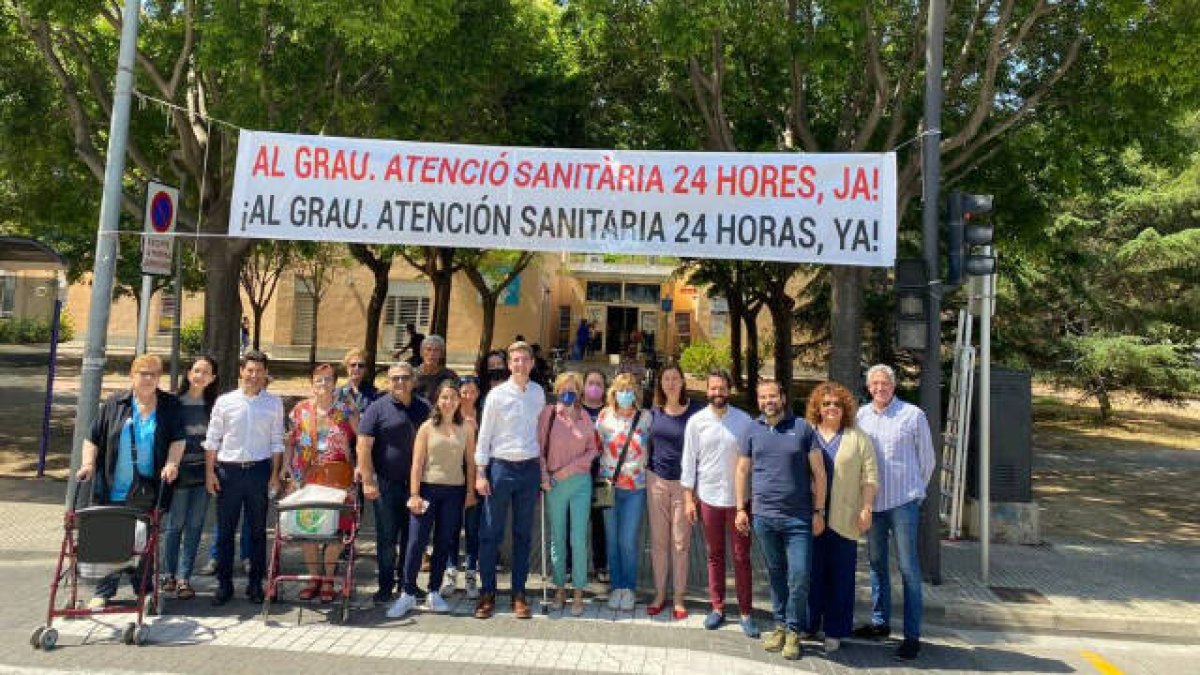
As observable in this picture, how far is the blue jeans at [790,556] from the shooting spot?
5.28 meters

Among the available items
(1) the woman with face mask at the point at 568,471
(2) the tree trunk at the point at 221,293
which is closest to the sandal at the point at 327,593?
(1) the woman with face mask at the point at 568,471

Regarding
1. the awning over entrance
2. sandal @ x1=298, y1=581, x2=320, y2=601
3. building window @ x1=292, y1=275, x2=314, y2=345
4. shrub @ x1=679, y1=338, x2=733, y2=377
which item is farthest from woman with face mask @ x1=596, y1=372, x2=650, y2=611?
building window @ x1=292, y1=275, x2=314, y2=345

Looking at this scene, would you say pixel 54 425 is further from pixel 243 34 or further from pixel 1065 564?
pixel 1065 564

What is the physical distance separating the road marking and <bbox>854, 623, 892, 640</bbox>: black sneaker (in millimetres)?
1399

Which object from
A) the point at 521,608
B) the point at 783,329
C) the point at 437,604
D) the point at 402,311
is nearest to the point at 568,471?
the point at 521,608

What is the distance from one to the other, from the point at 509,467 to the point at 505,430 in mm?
277

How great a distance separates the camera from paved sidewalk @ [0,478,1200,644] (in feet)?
20.9

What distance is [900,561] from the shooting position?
5641 mm

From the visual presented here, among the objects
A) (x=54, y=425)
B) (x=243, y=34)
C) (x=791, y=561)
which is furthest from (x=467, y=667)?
(x=54, y=425)

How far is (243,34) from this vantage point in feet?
31.0

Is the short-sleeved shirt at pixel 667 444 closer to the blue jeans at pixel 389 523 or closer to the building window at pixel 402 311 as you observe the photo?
the blue jeans at pixel 389 523

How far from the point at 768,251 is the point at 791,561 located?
9.94ft

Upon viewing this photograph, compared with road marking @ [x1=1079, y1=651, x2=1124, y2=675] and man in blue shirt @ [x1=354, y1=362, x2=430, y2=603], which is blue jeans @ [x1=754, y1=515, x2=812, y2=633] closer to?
road marking @ [x1=1079, y1=651, x2=1124, y2=675]

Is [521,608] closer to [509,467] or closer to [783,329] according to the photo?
[509,467]
